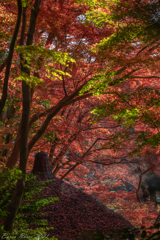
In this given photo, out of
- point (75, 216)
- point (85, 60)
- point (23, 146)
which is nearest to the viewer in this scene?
point (23, 146)

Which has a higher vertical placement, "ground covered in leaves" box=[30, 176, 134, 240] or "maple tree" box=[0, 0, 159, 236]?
"maple tree" box=[0, 0, 159, 236]

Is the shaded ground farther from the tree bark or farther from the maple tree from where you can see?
the maple tree

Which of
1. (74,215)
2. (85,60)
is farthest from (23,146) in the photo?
(85,60)

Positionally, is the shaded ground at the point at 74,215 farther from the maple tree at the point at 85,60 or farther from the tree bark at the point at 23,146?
the maple tree at the point at 85,60

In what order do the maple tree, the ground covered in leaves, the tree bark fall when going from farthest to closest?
the ground covered in leaves
the maple tree
the tree bark

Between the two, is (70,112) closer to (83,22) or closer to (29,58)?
(83,22)

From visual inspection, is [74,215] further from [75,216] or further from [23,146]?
[23,146]

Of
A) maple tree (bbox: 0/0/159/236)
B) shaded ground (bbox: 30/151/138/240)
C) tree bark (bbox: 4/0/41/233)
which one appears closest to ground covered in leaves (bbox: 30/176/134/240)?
shaded ground (bbox: 30/151/138/240)

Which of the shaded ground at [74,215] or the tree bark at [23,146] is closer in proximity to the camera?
the tree bark at [23,146]

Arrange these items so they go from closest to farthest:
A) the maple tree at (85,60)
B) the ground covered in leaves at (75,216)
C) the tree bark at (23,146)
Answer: the tree bark at (23,146) < the maple tree at (85,60) < the ground covered in leaves at (75,216)

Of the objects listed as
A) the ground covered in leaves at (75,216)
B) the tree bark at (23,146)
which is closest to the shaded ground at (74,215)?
the ground covered in leaves at (75,216)

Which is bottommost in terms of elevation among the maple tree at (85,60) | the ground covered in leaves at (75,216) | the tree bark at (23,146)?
the ground covered in leaves at (75,216)

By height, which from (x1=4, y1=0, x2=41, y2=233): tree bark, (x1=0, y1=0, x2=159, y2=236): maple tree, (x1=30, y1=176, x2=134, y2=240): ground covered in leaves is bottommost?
(x1=30, y1=176, x2=134, y2=240): ground covered in leaves

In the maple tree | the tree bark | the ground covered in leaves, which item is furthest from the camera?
the ground covered in leaves
